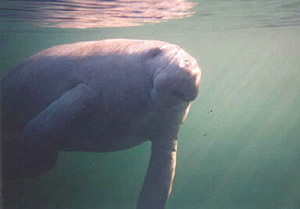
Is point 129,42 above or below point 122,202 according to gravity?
above

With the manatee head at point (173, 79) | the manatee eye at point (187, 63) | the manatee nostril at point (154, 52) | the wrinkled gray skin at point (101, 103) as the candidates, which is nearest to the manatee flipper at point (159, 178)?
the wrinkled gray skin at point (101, 103)

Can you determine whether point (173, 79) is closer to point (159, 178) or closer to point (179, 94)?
point (179, 94)

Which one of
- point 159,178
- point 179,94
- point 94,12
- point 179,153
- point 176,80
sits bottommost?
point 179,153

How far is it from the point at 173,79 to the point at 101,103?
5.15ft

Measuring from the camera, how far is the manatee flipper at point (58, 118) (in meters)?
4.86

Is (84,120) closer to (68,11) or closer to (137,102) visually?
(137,102)

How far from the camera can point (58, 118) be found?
Answer: 4855mm

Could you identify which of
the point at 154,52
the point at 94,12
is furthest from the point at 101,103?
the point at 94,12

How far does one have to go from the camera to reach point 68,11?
1005 cm

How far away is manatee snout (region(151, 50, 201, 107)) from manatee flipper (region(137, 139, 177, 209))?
180 centimetres

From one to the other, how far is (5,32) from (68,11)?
255 inches

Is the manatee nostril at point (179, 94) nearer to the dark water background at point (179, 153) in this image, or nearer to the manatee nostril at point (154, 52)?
the manatee nostril at point (154, 52)

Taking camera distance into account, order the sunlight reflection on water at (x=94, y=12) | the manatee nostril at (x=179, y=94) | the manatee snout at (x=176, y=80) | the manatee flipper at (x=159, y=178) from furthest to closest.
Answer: the sunlight reflection on water at (x=94, y=12) → the manatee flipper at (x=159, y=178) → the manatee nostril at (x=179, y=94) → the manatee snout at (x=176, y=80)

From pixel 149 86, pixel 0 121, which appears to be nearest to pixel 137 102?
pixel 149 86
